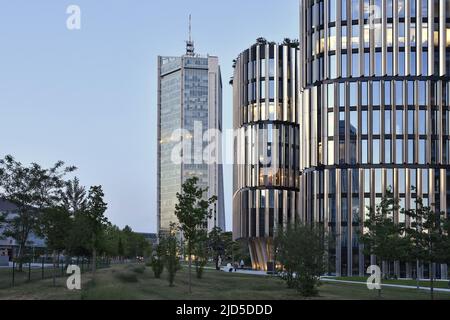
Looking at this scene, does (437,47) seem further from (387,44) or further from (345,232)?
(345,232)

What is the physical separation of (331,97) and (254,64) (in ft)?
105

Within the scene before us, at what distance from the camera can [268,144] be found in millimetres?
118875

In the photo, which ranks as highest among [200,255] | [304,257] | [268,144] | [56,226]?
[268,144]

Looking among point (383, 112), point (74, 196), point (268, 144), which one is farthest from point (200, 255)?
point (268, 144)

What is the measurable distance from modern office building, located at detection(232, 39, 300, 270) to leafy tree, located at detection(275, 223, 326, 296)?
249 feet

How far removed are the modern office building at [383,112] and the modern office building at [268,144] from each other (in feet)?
89.5

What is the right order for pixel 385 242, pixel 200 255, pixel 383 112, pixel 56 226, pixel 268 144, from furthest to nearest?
pixel 268 144 < pixel 383 112 < pixel 200 255 < pixel 56 226 < pixel 385 242

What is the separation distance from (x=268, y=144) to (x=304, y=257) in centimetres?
8049

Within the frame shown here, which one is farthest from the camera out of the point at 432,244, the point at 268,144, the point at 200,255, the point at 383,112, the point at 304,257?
the point at 268,144

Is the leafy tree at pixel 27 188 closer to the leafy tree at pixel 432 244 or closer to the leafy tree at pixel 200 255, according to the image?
the leafy tree at pixel 200 255

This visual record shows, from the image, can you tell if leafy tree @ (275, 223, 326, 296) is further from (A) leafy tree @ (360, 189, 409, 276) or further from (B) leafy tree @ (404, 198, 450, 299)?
(A) leafy tree @ (360, 189, 409, 276)

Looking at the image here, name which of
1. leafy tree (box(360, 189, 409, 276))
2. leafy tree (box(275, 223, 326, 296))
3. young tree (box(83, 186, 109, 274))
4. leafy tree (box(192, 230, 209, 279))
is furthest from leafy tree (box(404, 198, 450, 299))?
young tree (box(83, 186, 109, 274))

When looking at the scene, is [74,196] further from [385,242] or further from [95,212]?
[385,242]

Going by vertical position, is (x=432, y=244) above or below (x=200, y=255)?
above
